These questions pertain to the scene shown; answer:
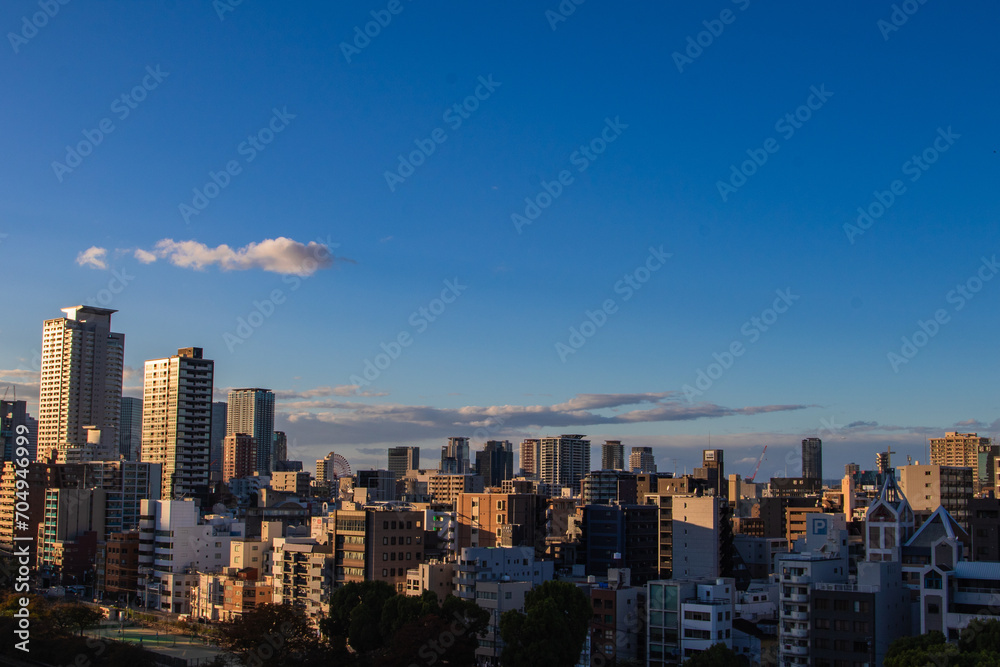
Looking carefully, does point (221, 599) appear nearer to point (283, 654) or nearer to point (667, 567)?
point (283, 654)

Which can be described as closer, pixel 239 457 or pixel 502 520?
pixel 502 520

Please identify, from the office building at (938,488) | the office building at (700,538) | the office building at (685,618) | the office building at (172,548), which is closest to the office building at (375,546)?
the office building at (685,618)

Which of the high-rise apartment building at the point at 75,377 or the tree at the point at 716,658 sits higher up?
the high-rise apartment building at the point at 75,377

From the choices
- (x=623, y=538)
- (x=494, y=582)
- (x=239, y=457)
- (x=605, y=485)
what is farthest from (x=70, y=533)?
(x=239, y=457)

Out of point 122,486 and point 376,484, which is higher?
point 122,486

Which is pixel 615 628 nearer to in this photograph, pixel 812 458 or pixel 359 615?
pixel 359 615

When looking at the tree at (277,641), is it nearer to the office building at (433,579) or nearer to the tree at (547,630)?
the office building at (433,579)

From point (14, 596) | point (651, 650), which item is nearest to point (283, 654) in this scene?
point (651, 650)
